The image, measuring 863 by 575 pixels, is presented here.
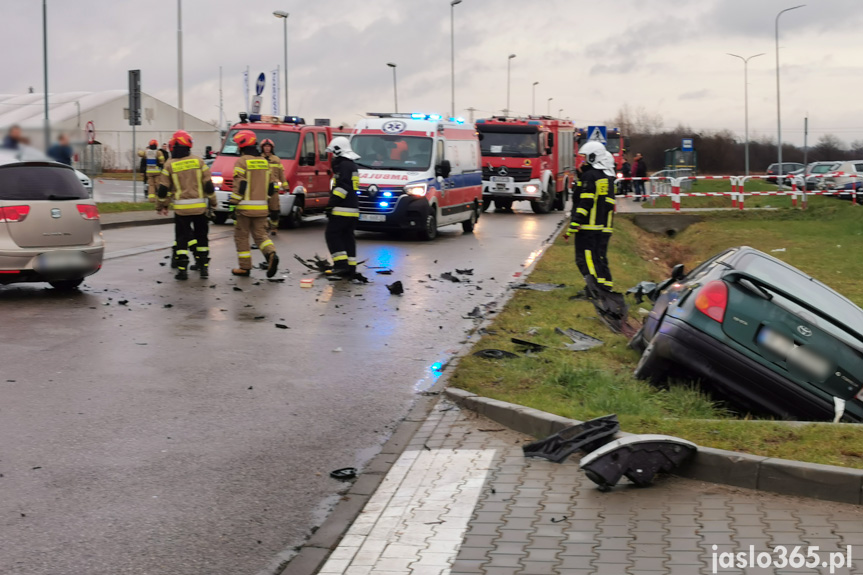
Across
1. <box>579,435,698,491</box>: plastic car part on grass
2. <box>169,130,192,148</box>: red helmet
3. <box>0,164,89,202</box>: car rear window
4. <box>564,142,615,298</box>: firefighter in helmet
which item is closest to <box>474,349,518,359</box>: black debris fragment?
<box>579,435,698,491</box>: plastic car part on grass

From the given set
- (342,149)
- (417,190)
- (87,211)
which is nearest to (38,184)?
(87,211)

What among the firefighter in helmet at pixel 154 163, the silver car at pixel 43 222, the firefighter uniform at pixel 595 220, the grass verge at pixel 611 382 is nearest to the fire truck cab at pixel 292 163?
the firefighter in helmet at pixel 154 163

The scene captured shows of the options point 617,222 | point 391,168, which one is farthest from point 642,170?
point 391,168

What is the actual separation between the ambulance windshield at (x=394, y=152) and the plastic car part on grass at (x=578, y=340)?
1150 cm

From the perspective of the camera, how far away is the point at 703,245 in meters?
24.1

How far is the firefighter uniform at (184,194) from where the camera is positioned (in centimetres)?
1393

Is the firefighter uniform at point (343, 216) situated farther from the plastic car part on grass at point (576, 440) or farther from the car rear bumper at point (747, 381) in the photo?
the plastic car part on grass at point (576, 440)

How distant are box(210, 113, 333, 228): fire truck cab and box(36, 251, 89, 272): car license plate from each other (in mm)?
10793

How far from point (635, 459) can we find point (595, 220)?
756cm

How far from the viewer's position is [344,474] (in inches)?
229

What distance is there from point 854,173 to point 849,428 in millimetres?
39757

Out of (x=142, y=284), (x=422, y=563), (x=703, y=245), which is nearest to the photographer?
(x=422, y=563)

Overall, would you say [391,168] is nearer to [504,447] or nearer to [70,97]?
[504,447]

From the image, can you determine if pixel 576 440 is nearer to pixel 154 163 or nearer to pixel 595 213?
pixel 595 213
